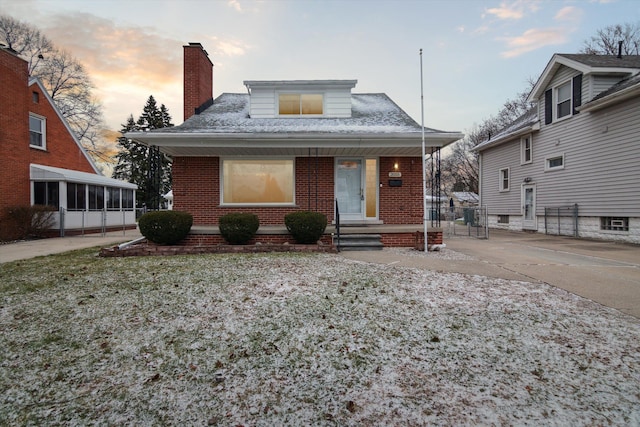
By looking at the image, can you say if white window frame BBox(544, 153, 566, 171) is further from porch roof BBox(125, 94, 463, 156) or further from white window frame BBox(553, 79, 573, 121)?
porch roof BBox(125, 94, 463, 156)

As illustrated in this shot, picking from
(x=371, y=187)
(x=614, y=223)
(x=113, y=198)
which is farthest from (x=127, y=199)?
(x=614, y=223)

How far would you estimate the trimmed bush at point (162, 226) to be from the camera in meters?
8.23

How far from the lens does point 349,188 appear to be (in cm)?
1030

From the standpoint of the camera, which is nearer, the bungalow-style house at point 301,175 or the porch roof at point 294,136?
the porch roof at point 294,136

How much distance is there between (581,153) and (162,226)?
15.5 metres

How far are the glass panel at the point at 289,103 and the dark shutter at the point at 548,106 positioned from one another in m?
11.6

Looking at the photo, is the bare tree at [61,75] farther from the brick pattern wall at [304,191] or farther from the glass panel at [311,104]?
the glass panel at [311,104]

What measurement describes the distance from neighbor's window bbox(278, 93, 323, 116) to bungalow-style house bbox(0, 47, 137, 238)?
34.7 ft

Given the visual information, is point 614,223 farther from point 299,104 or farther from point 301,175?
point 299,104

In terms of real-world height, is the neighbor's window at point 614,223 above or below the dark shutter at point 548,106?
below

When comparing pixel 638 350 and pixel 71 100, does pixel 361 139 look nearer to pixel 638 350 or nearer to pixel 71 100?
pixel 638 350

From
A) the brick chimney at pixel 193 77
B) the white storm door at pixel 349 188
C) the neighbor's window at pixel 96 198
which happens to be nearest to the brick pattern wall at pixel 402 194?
the white storm door at pixel 349 188

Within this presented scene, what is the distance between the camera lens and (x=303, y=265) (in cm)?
614

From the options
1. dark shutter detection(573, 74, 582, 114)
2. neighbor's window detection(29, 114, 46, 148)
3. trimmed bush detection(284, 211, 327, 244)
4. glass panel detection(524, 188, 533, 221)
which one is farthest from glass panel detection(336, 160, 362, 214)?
neighbor's window detection(29, 114, 46, 148)
